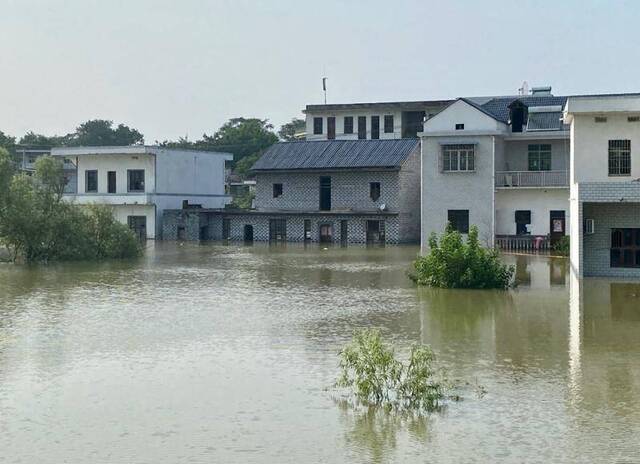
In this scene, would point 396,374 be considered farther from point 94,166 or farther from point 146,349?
point 94,166

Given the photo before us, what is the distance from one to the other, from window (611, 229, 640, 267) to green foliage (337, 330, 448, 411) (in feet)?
56.5

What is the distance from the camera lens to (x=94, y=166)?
57.6m

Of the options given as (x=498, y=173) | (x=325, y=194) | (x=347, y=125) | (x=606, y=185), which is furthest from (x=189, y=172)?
(x=606, y=185)

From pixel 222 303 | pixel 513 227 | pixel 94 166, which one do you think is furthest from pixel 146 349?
pixel 94 166

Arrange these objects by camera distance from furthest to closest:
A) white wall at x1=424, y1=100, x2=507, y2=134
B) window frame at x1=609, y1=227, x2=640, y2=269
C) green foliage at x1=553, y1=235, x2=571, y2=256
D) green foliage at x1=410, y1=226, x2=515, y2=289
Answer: white wall at x1=424, y1=100, x2=507, y2=134 → green foliage at x1=553, y1=235, x2=571, y2=256 → window frame at x1=609, y1=227, x2=640, y2=269 → green foliage at x1=410, y1=226, x2=515, y2=289

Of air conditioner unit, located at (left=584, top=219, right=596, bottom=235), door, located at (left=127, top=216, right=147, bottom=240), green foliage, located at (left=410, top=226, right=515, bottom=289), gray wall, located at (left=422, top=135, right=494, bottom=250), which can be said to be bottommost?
green foliage, located at (left=410, top=226, right=515, bottom=289)

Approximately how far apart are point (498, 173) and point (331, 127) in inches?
885

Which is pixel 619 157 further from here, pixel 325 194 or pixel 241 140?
pixel 241 140

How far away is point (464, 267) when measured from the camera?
27.2m

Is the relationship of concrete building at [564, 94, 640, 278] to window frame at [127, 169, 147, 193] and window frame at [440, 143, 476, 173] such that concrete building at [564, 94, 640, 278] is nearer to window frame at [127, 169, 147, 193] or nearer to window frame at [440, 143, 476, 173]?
window frame at [440, 143, 476, 173]

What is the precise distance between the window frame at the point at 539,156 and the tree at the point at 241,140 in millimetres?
43691

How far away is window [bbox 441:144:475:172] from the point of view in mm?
44594

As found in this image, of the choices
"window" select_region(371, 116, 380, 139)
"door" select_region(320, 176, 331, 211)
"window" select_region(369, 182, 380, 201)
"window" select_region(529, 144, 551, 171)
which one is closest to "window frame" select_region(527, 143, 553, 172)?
"window" select_region(529, 144, 551, 171)

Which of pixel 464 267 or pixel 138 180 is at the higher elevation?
pixel 138 180
